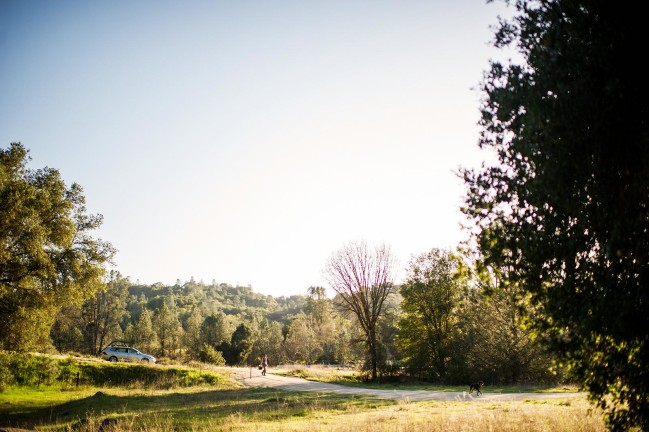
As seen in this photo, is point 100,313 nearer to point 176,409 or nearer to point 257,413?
point 176,409

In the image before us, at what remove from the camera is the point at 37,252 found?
63.8ft

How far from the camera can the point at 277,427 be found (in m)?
11.5

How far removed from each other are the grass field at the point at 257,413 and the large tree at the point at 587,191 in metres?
1.53

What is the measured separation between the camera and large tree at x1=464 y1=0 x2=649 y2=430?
600cm

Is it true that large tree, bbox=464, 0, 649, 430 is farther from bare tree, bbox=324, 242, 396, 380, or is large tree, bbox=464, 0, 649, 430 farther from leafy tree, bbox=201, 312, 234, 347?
leafy tree, bbox=201, 312, 234, 347

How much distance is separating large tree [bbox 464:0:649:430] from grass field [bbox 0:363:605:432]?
1527mm

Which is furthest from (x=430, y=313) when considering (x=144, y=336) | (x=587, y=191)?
(x=144, y=336)

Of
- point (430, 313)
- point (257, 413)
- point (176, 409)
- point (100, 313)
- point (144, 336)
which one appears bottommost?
point (144, 336)

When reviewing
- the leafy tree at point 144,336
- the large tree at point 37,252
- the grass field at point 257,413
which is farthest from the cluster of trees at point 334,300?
the leafy tree at point 144,336

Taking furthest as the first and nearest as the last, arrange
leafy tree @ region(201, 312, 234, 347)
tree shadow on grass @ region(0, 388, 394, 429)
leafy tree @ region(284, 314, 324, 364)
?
1. leafy tree @ region(201, 312, 234, 347)
2. leafy tree @ region(284, 314, 324, 364)
3. tree shadow on grass @ region(0, 388, 394, 429)

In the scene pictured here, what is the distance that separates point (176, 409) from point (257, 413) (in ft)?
17.7

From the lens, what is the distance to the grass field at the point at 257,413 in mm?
9992

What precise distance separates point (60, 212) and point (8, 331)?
6.93 meters

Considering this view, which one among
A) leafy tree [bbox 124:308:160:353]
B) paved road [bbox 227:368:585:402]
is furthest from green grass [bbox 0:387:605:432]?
leafy tree [bbox 124:308:160:353]
